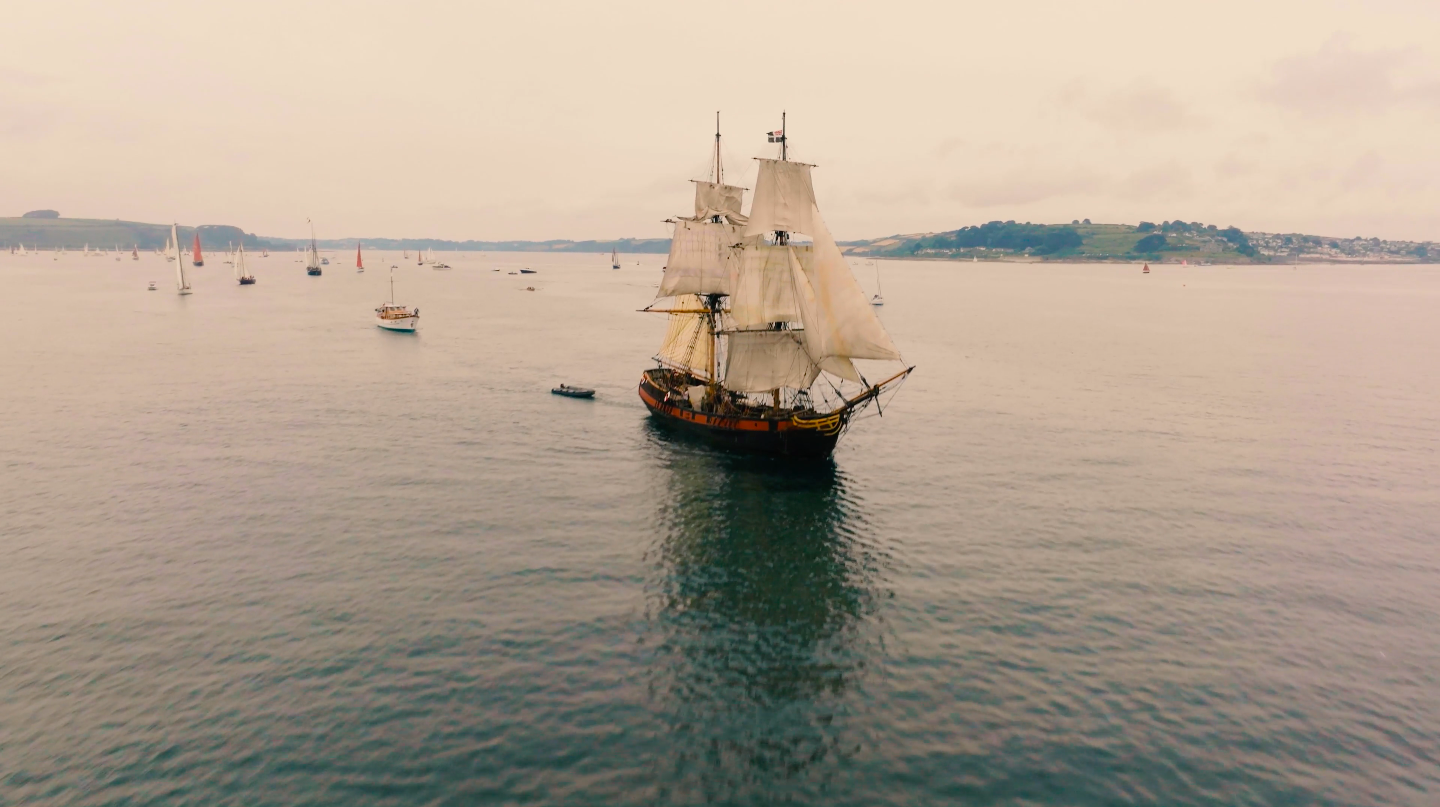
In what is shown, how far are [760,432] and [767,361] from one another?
980 centimetres

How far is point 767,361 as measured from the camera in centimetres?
8038

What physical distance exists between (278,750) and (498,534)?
24085 millimetres

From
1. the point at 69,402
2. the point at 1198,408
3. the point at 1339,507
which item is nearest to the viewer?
the point at 1339,507

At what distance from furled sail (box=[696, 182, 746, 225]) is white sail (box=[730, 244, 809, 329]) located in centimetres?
1687

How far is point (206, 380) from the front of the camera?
4141 inches

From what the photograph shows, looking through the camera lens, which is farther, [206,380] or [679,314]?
[206,380]

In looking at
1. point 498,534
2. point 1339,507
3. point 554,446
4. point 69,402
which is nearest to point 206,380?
→ point 69,402

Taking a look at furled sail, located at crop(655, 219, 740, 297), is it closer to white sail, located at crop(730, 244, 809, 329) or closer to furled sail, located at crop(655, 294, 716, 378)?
furled sail, located at crop(655, 294, 716, 378)

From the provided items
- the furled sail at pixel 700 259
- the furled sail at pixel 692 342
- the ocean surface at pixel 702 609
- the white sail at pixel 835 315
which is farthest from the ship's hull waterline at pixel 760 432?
the furled sail at pixel 700 259

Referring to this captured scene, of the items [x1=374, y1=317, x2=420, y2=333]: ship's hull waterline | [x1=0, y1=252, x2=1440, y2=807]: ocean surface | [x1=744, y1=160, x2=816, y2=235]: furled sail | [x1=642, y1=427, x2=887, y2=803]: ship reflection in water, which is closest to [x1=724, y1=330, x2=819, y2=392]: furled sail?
[x1=0, y1=252, x2=1440, y2=807]: ocean surface

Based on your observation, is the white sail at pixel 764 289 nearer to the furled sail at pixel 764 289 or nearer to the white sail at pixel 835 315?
the furled sail at pixel 764 289

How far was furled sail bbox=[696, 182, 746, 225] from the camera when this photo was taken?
94.1m

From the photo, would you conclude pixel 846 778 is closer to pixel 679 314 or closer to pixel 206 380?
pixel 679 314

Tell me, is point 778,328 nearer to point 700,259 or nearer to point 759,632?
point 700,259
